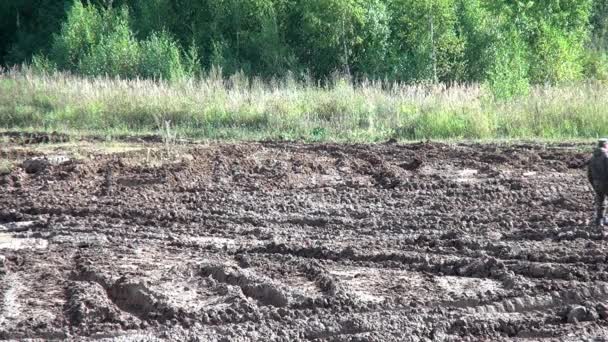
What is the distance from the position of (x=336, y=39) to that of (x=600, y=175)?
72.0ft

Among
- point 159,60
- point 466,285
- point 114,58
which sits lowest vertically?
point 466,285

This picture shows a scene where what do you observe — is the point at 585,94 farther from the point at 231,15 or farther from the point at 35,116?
the point at 231,15

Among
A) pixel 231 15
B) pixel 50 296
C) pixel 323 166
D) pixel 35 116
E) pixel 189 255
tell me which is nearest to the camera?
pixel 50 296

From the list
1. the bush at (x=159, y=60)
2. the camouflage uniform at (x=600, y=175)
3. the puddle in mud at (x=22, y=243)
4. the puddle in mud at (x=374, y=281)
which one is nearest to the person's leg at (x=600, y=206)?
the camouflage uniform at (x=600, y=175)

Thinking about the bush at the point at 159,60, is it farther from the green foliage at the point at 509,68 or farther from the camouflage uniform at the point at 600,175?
the camouflage uniform at the point at 600,175

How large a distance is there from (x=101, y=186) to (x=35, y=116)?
859 centimetres

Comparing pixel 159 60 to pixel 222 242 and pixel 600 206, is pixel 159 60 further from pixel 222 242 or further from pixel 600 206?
pixel 600 206

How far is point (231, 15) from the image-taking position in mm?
34469

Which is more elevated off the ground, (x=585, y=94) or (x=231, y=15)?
(x=231, y=15)

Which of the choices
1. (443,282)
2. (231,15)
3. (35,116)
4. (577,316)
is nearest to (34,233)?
(443,282)

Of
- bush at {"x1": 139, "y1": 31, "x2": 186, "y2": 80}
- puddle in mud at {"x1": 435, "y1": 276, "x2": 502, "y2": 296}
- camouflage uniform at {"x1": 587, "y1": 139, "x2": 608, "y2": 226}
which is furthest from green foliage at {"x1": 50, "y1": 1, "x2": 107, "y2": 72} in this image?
puddle in mud at {"x1": 435, "y1": 276, "x2": 502, "y2": 296}

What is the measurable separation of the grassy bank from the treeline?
4.73 metres

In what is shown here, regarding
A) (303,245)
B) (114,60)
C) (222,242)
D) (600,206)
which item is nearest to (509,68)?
(114,60)

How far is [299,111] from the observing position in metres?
20.8
